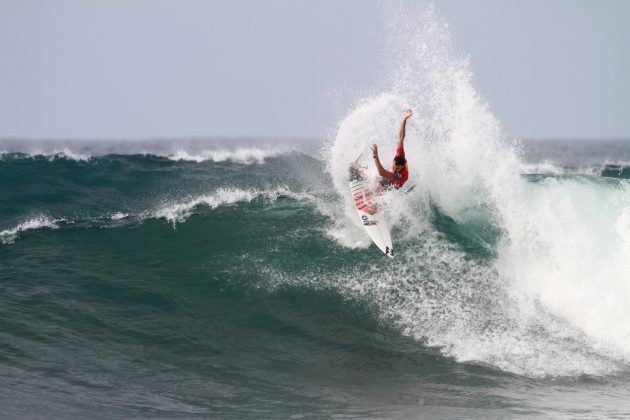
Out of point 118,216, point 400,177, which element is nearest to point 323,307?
point 400,177

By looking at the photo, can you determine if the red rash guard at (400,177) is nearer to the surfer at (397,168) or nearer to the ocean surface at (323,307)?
the surfer at (397,168)

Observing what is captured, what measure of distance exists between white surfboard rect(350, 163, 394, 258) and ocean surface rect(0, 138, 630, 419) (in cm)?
35

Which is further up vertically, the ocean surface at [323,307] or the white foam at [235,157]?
the white foam at [235,157]

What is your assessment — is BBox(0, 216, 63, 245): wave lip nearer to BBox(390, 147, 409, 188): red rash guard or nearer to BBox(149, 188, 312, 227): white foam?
BBox(149, 188, 312, 227): white foam

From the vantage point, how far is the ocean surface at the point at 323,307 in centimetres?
768

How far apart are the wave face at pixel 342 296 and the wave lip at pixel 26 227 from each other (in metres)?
0.07

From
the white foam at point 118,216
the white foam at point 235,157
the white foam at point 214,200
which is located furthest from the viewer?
the white foam at point 235,157

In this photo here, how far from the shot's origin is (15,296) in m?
10.4

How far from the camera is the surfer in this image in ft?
35.0

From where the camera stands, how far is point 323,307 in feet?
34.4

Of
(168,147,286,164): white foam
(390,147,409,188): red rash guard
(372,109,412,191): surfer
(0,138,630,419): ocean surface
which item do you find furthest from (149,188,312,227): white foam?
(168,147,286,164): white foam

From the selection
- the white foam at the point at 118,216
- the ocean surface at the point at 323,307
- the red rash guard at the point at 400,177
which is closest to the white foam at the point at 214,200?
the ocean surface at the point at 323,307

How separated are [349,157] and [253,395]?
266 inches

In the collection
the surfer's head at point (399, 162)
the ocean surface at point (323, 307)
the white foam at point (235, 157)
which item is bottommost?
the ocean surface at point (323, 307)
